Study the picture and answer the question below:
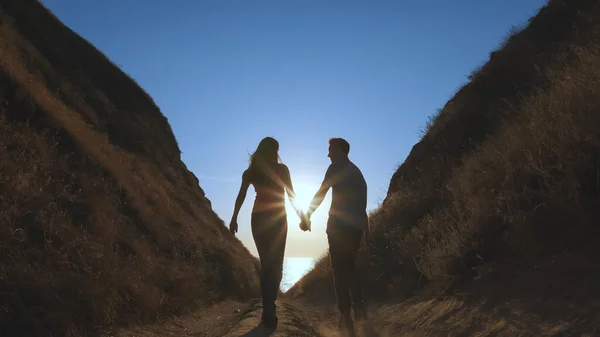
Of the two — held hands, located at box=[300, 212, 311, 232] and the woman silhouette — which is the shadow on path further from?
held hands, located at box=[300, 212, 311, 232]

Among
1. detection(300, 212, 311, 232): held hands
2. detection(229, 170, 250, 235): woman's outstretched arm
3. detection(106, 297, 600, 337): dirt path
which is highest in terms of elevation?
detection(229, 170, 250, 235): woman's outstretched arm

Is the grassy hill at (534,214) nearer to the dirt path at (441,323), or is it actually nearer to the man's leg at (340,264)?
the dirt path at (441,323)

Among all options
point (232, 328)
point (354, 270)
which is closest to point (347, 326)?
point (354, 270)

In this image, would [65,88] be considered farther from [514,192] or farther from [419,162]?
[514,192]

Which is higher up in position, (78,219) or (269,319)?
(78,219)

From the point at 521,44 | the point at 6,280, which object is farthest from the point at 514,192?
the point at 521,44

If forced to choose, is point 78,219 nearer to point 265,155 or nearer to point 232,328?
point 232,328

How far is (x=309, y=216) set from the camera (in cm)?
663

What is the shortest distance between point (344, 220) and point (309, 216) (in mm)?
548

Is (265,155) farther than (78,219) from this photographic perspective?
No

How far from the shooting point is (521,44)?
15.1m

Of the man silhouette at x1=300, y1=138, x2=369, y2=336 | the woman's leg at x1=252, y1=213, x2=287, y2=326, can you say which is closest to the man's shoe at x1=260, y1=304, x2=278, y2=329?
the woman's leg at x1=252, y1=213, x2=287, y2=326

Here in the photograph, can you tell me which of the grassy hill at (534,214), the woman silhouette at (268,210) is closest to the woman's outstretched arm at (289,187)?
the woman silhouette at (268,210)

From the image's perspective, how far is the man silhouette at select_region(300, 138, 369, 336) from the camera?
6.28 metres
